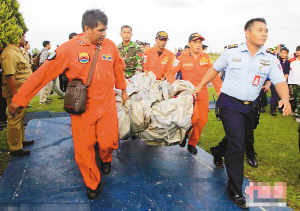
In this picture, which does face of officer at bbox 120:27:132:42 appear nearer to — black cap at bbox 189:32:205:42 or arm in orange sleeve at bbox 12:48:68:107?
black cap at bbox 189:32:205:42

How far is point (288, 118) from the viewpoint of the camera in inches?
292

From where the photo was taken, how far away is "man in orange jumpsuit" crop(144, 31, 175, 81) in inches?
226

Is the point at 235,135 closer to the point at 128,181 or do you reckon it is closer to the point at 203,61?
the point at 128,181

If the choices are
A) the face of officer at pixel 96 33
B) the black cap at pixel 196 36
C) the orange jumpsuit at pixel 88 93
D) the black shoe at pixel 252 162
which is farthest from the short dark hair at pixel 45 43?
the black shoe at pixel 252 162

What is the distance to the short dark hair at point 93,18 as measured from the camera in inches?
105

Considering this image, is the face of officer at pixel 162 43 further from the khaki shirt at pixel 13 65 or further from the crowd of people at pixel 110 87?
the khaki shirt at pixel 13 65

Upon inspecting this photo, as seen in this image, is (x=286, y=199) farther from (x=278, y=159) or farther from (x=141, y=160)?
(x=141, y=160)

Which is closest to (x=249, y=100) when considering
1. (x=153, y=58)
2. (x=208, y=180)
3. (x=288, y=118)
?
(x=208, y=180)

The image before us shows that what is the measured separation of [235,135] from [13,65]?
3320 mm

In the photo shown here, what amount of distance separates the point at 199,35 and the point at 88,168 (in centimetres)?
305

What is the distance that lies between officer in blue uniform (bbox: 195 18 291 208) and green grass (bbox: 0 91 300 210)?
0.80 m

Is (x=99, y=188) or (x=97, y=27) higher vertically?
(x=97, y=27)

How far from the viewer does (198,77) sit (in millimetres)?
4445

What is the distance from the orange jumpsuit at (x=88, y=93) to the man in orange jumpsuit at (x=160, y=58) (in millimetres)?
2866
